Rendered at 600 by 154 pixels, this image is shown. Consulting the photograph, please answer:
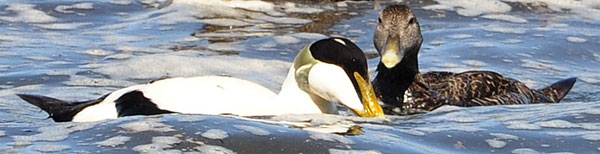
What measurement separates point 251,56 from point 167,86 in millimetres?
4054

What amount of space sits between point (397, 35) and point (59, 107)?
110 inches

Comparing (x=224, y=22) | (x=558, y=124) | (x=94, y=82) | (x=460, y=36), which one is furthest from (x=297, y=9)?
(x=558, y=124)

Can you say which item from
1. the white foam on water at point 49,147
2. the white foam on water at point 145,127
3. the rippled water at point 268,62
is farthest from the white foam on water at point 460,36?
the white foam on water at point 49,147

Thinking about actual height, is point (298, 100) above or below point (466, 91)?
above

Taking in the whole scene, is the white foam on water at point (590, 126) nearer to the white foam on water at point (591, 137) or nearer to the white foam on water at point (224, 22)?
the white foam on water at point (591, 137)

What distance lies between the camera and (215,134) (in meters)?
5.77

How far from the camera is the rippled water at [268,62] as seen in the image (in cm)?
583

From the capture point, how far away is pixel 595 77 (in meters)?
10.0

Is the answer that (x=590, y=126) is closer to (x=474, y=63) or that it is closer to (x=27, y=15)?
(x=474, y=63)

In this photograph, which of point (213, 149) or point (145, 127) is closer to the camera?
point (213, 149)

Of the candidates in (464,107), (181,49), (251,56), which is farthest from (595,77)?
(181,49)

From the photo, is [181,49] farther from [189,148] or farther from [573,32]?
[189,148]

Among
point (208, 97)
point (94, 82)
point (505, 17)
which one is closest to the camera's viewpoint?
point (208, 97)

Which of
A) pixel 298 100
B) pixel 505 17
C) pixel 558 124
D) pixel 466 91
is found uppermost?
pixel 298 100
